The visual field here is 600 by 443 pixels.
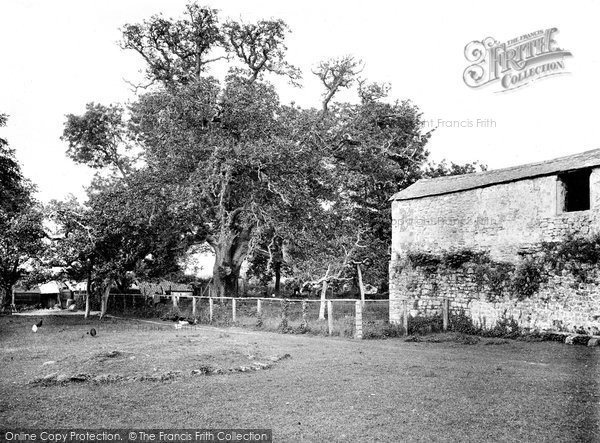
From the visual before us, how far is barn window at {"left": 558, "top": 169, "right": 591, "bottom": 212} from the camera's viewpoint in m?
18.6

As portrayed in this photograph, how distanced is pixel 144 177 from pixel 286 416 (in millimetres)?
22804

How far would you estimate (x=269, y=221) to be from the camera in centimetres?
2794

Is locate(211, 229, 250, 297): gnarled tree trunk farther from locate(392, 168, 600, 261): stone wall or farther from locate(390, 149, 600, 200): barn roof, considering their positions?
locate(390, 149, 600, 200): barn roof

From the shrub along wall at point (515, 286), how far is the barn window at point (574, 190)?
5.82 feet

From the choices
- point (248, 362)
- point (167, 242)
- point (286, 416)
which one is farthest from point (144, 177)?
point (286, 416)

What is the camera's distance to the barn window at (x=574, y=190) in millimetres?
18609

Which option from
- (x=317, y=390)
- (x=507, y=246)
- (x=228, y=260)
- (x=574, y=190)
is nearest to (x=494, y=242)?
(x=507, y=246)

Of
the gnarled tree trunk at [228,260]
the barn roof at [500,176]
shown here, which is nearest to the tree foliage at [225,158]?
the gnarled tree trunk at [228,260]

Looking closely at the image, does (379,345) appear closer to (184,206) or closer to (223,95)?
(184,206)

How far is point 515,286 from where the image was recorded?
19.1 meters

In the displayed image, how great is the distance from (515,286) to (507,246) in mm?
1612

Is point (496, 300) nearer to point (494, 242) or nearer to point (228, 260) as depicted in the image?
point (494, 242)

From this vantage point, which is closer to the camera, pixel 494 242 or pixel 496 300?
pixel 496 300

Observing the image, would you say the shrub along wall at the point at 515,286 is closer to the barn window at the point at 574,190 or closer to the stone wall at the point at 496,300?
the stone wall at the point at 496,300
